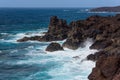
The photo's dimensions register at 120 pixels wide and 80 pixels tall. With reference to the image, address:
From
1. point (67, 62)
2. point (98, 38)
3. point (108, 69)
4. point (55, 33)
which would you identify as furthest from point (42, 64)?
point (55, 33)

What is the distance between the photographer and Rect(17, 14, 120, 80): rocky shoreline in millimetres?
30312

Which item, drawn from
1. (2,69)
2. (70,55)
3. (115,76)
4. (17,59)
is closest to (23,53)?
(17,59)

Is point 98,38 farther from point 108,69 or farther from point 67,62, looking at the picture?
point 108,69

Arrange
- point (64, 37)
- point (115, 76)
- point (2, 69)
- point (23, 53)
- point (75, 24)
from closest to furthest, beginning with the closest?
point (115, 76), point (2, 69), point (23, 53), point (75, 24), point (64, 37)

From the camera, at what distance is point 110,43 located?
51.9 metres

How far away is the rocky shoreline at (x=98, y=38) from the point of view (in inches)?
1193

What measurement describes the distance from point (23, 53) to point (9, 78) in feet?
55.4

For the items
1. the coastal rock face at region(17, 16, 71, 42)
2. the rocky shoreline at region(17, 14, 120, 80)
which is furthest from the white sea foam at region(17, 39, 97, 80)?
the coastal rock face at region(17, 16, 71, 42)

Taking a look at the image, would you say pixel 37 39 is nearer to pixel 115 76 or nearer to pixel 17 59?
pixel 17 59

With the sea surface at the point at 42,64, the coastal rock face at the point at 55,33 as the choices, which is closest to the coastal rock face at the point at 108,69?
the sea surface at the point at 42,64

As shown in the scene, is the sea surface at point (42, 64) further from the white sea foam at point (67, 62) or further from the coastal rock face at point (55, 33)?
the coastal rock face at point (55, 33)

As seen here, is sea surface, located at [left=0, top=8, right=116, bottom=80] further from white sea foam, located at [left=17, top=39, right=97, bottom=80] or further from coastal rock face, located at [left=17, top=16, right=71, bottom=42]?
coastal rock face, located at [left=17, top=16, right=71, bottom=42]

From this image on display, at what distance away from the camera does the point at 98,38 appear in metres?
56.1

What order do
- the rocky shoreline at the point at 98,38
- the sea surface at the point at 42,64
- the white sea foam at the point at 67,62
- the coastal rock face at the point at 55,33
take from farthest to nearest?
the coastal rock face at the point at 55,33
the sea surface at the point at 42,64
the white sea foam at the point at 67,62
the rocky shoreline at the point at 98,38
